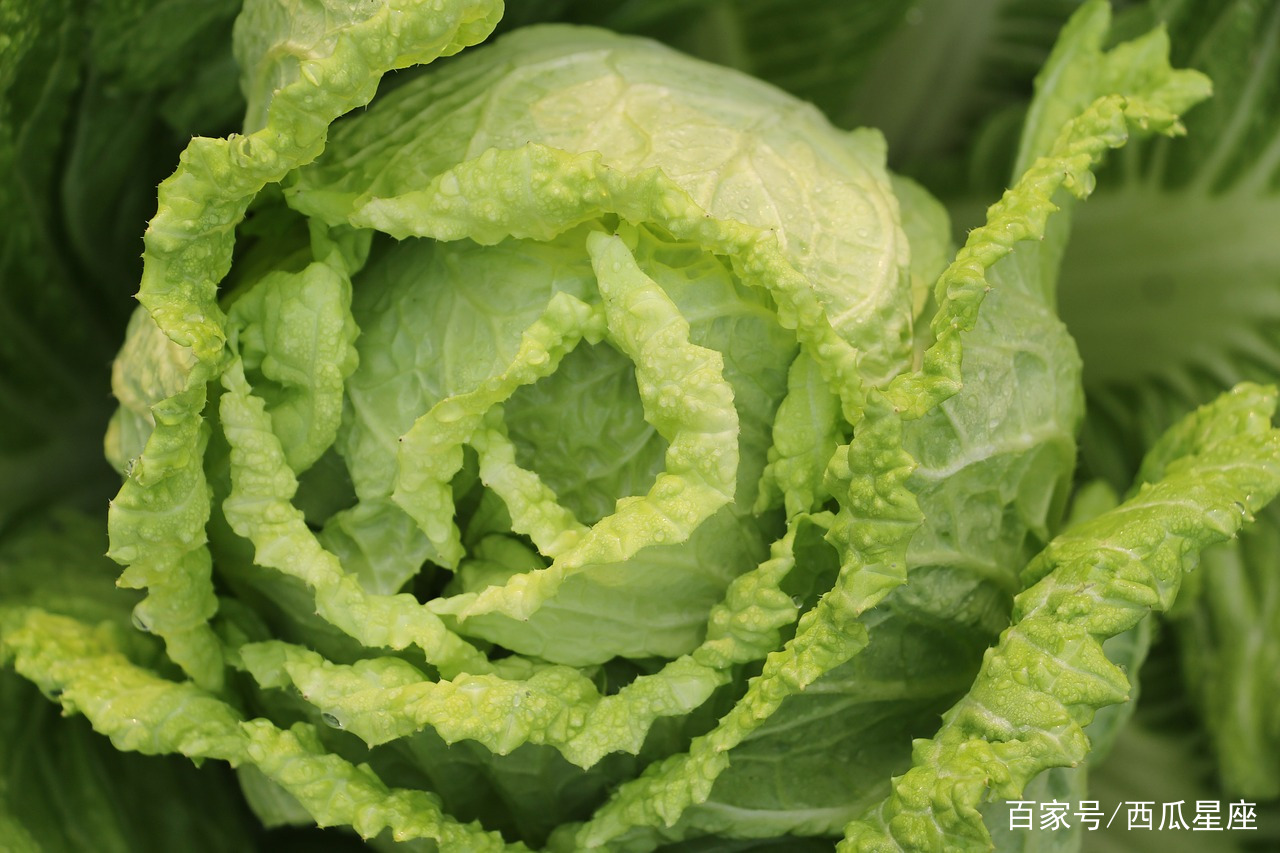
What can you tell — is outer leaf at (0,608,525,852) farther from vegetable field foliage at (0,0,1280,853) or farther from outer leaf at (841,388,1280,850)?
outer leaf at (841,388,1280,850)

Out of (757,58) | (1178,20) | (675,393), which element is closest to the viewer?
(675,393)

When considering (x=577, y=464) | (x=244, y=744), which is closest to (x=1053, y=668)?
(x=577, y=464)

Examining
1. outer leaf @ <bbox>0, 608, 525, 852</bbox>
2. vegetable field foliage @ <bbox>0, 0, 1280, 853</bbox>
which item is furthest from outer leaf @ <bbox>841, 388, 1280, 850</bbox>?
outer leaf @ <bbox>0, 608, 525, 852</bbox>

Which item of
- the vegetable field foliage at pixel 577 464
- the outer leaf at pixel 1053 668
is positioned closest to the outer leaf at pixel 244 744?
the vegetable field foliage at pixel 577 464

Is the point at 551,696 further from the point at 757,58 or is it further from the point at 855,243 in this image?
the point at 757,58

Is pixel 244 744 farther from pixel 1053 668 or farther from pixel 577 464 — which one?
pixel 1053 668

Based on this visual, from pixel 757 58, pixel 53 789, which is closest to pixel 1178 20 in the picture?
pixel 757 58

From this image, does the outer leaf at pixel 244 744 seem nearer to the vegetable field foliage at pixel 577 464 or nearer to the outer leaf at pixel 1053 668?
the vegetable field foliage at pixel 577 464

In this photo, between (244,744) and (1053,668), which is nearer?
(1053,668)
